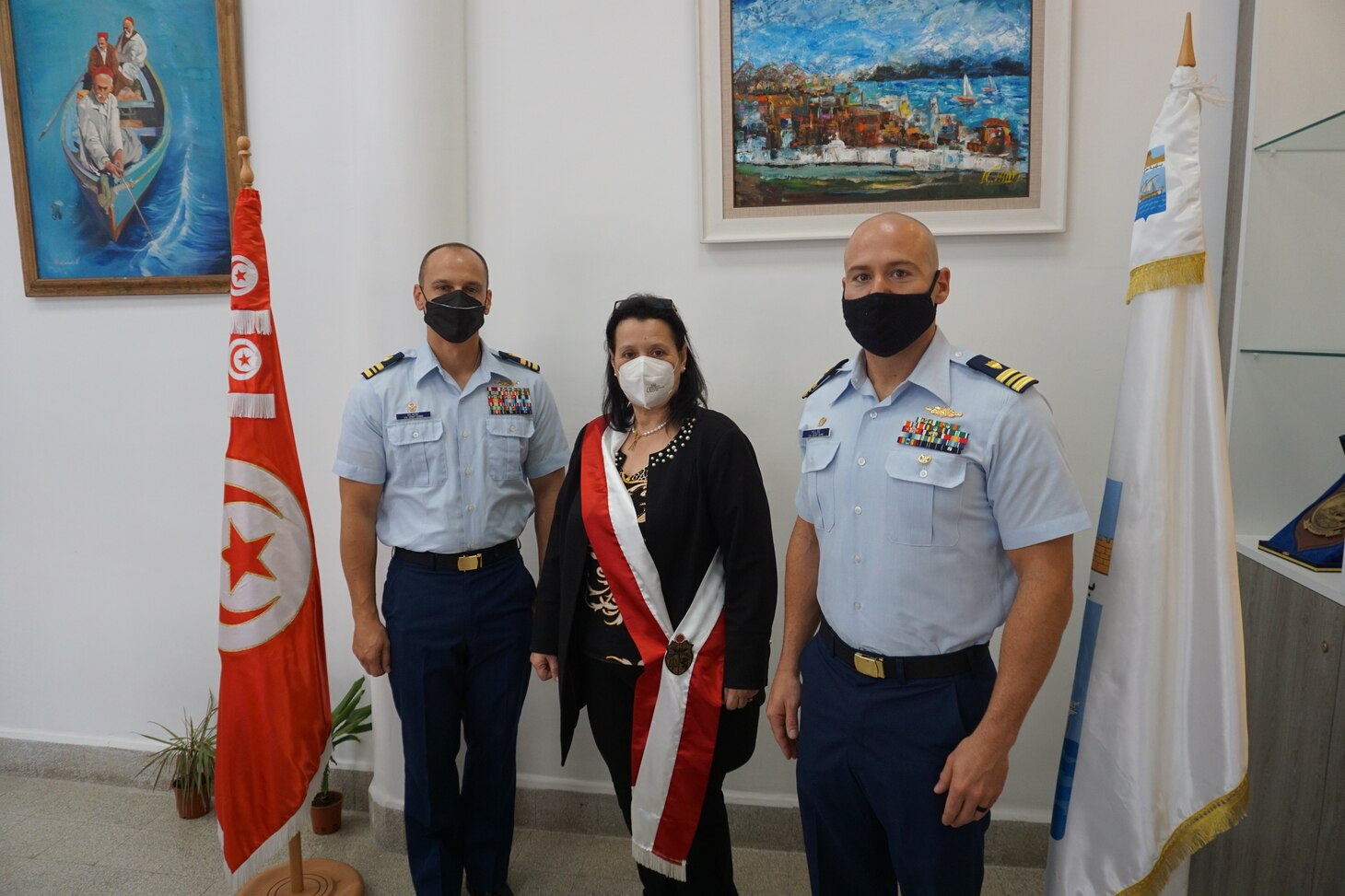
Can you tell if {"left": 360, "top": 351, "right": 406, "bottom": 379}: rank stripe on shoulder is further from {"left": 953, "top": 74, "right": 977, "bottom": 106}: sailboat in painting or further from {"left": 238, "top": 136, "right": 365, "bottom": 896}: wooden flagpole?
{"left": 953, "top": 74, "right": 977, "bottom": 106}: sailboat in painting

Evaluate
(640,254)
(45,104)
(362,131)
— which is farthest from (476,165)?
(45,104)

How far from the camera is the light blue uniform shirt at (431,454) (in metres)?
1.95

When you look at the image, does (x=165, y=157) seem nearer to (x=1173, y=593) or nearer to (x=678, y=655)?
(x=678, y=655)

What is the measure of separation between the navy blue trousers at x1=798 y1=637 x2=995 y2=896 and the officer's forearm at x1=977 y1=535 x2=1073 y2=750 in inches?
3.1

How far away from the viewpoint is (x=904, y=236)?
1347 millimetres

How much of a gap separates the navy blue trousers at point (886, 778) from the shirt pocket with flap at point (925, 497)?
25 centimetres

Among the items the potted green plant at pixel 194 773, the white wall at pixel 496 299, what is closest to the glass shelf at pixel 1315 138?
the white wall at pixel 496 299

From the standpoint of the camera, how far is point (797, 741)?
154 centimetres

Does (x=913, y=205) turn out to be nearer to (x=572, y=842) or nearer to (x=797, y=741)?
(x=797, y=741)

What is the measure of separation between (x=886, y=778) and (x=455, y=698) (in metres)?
1.11

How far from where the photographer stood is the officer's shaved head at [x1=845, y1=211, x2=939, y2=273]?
53.0 inches

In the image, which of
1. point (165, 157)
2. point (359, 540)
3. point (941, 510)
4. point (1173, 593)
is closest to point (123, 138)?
point (165, 157)

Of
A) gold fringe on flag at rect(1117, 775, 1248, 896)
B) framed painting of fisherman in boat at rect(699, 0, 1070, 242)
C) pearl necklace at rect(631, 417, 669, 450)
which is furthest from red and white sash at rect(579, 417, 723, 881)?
framed painting of fisherman in boat at rect(699, 0, 1070, 242)

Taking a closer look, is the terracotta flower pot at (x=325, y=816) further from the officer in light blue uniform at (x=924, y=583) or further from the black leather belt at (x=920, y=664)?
the black leather belt at (x=920, y=664)
